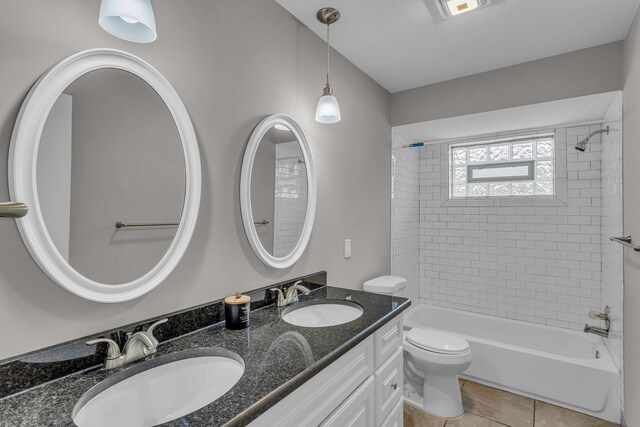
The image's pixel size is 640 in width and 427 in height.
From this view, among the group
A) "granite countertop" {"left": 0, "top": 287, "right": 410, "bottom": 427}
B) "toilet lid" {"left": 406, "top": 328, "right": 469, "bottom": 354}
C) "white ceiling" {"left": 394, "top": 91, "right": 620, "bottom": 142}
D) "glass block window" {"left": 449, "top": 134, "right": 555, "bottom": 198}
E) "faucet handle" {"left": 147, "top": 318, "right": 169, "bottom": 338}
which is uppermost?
"white ceiling" {"left": 394, "top": 91, "right": 620, "bottom": 142}

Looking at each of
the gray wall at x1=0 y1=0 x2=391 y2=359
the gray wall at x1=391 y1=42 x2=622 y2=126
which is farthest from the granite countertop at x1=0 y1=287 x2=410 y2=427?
the gray wall at x1=391 y1=42 x2=622 y2=126

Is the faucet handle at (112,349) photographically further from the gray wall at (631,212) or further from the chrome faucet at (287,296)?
the gray wall at (631,212)

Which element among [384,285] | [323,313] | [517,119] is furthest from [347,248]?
[517,119]

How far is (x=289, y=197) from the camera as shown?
1.79 meters

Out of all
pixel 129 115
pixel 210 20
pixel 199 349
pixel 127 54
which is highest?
pixel 210 20

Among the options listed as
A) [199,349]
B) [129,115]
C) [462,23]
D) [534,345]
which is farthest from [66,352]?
[534,345]

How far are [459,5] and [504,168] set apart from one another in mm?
1965

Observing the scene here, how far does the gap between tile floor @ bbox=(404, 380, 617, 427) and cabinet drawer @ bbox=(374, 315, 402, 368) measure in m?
0.94

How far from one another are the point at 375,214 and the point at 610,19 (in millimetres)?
1842

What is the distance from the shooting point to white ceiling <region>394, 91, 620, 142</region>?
2.36m

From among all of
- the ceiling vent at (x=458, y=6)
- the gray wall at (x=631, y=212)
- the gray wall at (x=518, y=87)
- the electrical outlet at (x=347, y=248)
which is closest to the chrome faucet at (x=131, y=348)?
the electrical outlet at (x=347, y=248)

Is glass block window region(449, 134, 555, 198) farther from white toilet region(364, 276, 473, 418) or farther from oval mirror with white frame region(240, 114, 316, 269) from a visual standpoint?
oval mirror with white frame region(240, 114, 316, 269)

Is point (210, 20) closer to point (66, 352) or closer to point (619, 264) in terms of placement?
point (66, 352)

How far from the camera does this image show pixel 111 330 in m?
1.04
